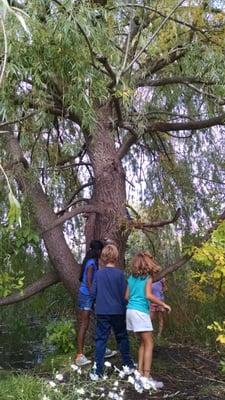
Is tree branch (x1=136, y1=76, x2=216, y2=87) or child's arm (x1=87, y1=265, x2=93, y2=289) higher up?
tree branch (x1=136, y1=76, x2=216, y2=87)

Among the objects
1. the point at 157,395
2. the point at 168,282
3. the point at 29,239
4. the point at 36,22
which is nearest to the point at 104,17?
the point at 36,22

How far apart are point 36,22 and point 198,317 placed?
4.61 m

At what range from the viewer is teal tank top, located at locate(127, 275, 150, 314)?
18.2ft

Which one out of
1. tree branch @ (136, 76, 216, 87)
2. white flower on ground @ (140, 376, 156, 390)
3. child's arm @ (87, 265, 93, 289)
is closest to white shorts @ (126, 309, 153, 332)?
white flower on ground @ (140, 376, 156, 390)

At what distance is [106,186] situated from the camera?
281 inches

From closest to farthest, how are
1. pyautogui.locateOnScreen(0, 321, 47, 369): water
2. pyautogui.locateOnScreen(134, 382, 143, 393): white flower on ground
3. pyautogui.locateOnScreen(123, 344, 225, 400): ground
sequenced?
pyautogui.locateOnScreen(134, 382, 143, 393): white flower on ground, pyautogui.locateOnScreen(123, 344, 225, 400): ground, pyautogui.locateOnScreen(0, 321, 47, 369): water

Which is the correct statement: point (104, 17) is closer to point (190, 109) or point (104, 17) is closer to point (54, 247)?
point (54, 247)

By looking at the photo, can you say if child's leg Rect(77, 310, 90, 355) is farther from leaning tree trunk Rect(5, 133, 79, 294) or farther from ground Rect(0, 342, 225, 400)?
leaning tree trunk Rect(5, 133, 79, 294)

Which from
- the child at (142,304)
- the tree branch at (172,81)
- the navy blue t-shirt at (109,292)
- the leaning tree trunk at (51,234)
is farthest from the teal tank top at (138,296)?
the tree branch at (172,81)

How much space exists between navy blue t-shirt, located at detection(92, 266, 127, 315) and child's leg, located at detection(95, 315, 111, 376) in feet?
0.28

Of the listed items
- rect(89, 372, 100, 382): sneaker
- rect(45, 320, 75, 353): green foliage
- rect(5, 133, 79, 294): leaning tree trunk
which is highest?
rect(5, 133, 79, 294): leaning tree trunk

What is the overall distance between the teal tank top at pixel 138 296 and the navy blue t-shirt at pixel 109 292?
0.16 meters

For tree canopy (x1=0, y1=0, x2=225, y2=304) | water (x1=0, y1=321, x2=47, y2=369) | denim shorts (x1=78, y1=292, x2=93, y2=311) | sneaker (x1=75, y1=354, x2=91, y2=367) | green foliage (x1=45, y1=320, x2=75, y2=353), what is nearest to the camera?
tree canopy (x1=0, y1=0, x2=225, y2=304)

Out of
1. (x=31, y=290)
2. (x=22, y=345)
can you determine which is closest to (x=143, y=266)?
(x=31, y=290)
